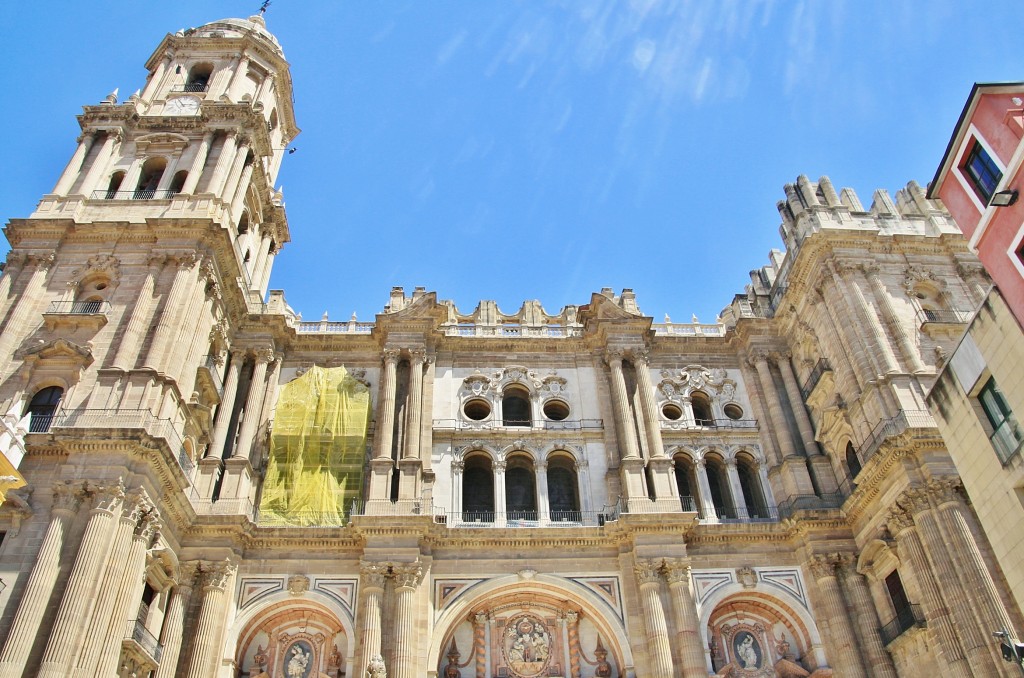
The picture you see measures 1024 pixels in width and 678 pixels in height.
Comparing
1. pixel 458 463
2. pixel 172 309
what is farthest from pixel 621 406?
pixel 172 309

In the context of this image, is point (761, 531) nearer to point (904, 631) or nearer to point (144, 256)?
point (904, 631)

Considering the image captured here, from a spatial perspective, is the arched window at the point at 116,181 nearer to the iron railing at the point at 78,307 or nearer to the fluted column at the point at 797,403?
the iron railing at the point at 78,307

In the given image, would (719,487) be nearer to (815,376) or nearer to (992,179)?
(815,376)

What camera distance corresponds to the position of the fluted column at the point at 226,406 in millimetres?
29406

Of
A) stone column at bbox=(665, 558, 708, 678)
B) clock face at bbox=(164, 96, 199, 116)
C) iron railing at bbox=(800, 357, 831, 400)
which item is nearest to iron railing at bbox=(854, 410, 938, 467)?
iron railing at bbox=(800, 357, 831, 400)

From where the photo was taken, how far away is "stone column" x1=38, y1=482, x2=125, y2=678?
19.5 metres

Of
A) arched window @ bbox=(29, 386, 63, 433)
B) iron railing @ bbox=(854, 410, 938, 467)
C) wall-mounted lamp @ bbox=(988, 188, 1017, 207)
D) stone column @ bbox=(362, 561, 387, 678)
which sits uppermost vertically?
arched window @ bbox=(29, 386, 63, 433)

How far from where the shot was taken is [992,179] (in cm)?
1994

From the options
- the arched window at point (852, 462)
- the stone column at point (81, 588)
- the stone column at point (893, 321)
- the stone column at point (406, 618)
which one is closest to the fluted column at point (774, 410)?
the arched window at point (852, 462)

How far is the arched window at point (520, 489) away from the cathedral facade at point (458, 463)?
0.40ft

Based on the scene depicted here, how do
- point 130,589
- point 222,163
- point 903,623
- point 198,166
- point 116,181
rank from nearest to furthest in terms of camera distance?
1. point 130,589
2. point 903,623
3. point 198,166
4. point 222,163
5. point 116,181

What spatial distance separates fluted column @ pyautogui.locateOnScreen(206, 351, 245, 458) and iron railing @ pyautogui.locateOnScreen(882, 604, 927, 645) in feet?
74.8

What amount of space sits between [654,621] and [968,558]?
29.6ft

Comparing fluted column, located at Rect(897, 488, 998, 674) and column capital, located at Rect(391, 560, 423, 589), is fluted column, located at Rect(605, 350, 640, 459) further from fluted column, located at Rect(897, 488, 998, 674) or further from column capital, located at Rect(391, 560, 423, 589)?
fluted column, located at Rect(897, 488, 998, 674)
